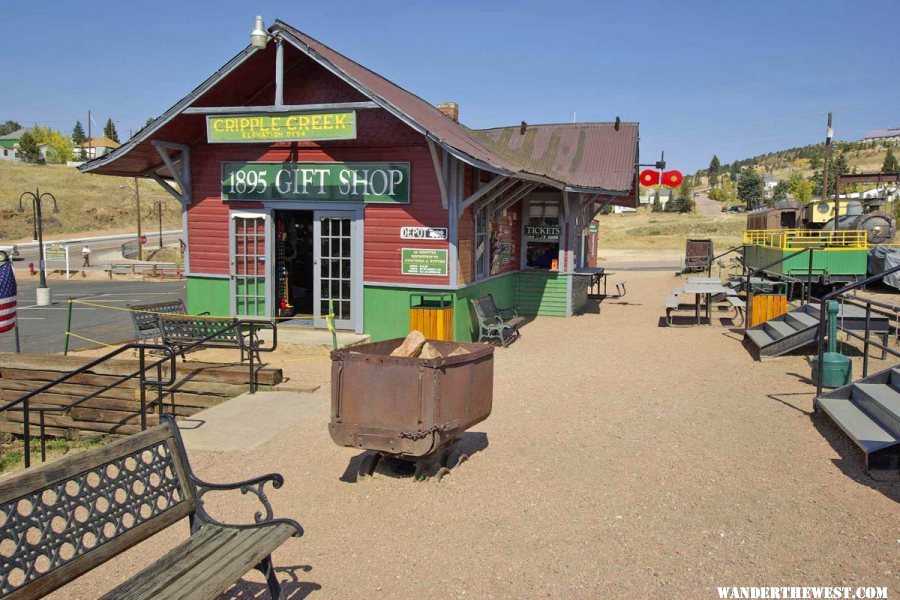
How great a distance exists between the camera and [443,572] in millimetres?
4551

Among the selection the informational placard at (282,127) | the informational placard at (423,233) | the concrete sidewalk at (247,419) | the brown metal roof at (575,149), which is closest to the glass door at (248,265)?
the informational placard at (282,127)

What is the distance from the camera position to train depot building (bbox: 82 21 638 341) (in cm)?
1174

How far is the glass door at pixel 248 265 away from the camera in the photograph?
13.2 meters

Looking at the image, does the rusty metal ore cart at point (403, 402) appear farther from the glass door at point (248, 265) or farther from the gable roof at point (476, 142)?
the glass door at point (248, 265)

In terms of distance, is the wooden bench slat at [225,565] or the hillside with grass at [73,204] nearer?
the wooden bench slat at [225,565]

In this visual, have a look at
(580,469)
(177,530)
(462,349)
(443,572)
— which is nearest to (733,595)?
(443,572)

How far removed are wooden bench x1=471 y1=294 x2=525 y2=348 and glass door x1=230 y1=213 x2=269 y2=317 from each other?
3.97 metres

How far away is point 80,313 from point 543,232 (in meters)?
13.8

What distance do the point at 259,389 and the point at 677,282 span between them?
22112mm

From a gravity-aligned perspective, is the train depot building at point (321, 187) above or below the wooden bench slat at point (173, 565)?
above

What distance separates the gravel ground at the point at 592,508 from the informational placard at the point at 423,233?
3.79m

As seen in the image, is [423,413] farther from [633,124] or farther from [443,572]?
[633,124]

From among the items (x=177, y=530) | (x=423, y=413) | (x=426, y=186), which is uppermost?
(x=426, y=186)

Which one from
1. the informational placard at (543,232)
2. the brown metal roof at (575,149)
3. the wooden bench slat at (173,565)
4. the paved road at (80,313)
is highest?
the brown metal roof at (575,149)
